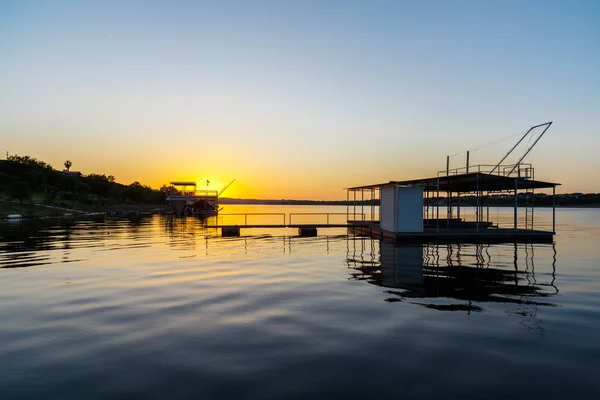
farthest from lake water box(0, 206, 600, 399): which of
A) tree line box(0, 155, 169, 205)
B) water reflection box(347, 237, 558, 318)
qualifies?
tree line box(0, 155, 169, 205)

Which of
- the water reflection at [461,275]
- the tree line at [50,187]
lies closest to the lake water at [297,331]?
the water reflection at [461,275]

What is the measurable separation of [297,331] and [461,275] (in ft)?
38.5

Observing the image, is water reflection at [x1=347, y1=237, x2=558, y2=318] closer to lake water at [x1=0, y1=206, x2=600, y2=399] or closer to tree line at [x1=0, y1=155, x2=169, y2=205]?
lake water at [x1=0, y1=206, x2=600, y2=399]

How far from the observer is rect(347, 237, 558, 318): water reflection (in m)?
14.2

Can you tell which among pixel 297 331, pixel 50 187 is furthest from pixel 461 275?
pixel 50 187

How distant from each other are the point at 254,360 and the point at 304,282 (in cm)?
885

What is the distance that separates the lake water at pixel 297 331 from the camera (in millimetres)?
7637

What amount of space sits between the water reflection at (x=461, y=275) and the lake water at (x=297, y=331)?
0.11 meters

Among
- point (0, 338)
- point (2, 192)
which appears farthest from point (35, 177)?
point (0, 338)

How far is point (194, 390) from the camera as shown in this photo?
24.2 ft

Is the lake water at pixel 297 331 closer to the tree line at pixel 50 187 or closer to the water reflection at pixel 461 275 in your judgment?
the water reflection at pixel 461 275

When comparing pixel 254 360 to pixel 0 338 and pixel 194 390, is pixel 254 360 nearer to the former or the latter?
pixel 194 390

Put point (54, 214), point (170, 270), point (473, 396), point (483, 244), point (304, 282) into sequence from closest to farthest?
point (473, 396)
point (304, 282)
point (170, 270)
point (483, 244)
point (54, 214)

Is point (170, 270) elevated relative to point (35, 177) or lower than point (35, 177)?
lower
